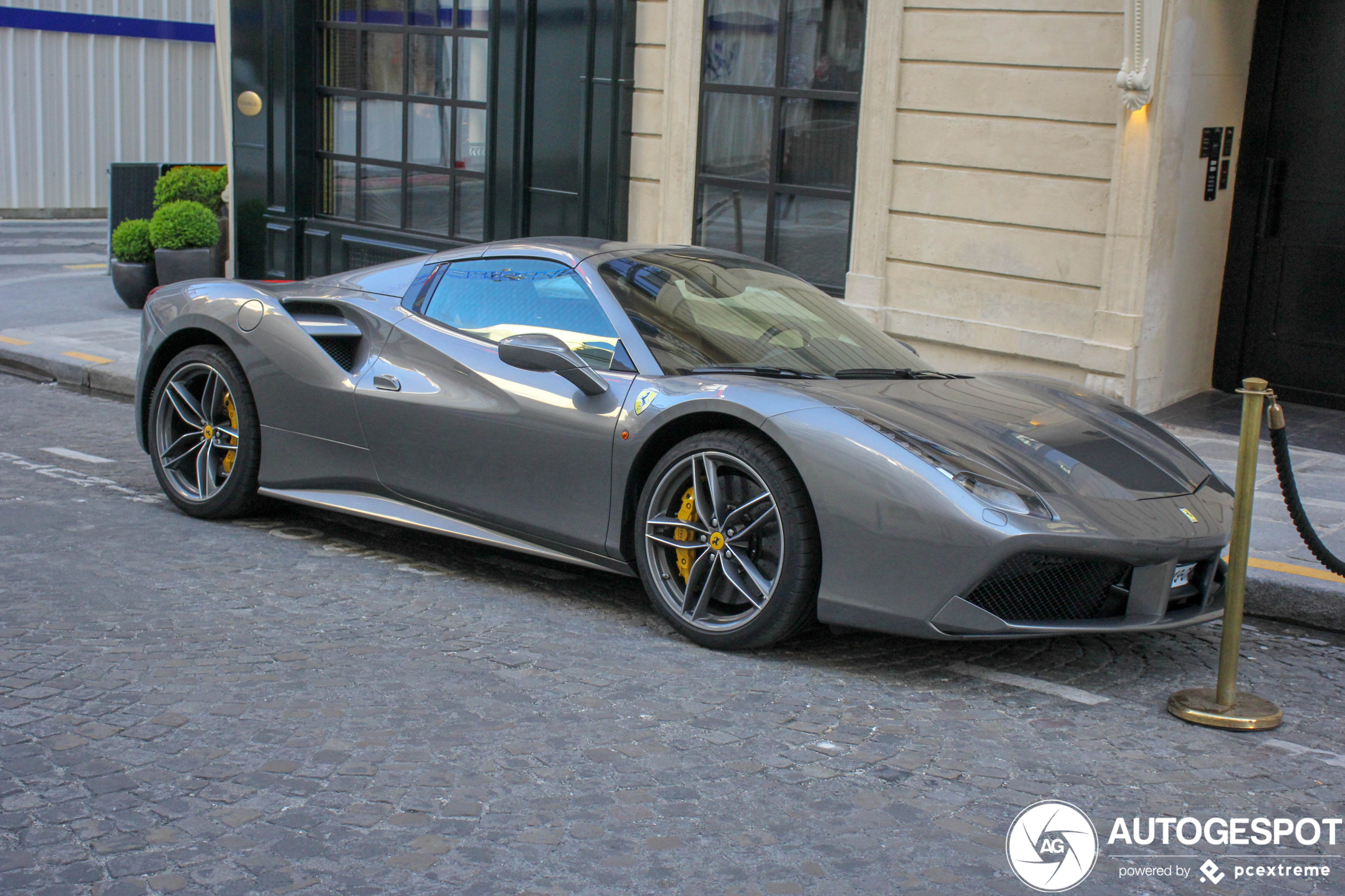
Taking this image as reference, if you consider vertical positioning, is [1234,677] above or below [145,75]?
below

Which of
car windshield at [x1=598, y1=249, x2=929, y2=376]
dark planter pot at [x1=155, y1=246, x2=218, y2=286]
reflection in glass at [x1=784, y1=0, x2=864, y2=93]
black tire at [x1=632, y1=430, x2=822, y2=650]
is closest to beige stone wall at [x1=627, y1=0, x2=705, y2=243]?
reflection in glass at [x1=784, y1=0, x2=864, y2=93]

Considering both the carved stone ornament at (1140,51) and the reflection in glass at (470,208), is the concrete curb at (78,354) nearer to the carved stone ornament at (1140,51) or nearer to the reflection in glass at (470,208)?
the reflection in glass at (470,208)

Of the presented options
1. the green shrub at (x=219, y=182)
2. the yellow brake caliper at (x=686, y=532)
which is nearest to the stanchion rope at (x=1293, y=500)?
the yellow brake caliper at (x=686, y=532)

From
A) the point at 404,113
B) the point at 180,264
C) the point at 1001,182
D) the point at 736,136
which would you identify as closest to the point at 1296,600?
the point at 1001,182

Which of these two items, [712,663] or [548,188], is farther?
[548,188]

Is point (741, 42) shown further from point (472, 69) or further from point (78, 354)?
point (78, 354)

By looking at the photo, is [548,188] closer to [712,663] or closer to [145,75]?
[712,663]

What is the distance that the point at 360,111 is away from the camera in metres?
12.7

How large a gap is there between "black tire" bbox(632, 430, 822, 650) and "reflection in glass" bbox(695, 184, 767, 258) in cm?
587

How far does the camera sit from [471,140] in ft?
38.9

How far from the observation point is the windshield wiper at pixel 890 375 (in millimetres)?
4922

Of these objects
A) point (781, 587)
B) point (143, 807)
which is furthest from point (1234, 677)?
point (143, 807)

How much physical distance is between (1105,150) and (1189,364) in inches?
64.5

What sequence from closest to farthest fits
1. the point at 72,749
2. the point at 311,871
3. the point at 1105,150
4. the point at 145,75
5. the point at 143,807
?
1. the point at 311,871
2. the point at 143,807
3. the point at 72,749
4. the point at 1105,150
5. the point at 145,75
